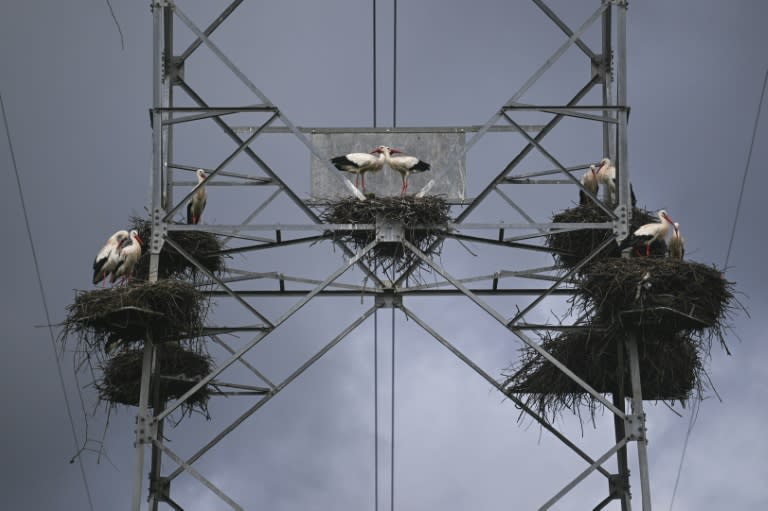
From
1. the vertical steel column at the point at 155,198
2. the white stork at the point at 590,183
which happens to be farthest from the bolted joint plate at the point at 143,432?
the white stork at the point at 590,183

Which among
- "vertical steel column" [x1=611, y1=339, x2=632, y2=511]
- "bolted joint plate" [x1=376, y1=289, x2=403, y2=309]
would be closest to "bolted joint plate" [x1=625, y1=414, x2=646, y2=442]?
"vertical steel column" [x1=611, y1=339, x2=632, y2=511]

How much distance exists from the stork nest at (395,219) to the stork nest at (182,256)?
1719 millimetres

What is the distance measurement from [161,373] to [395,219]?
3.29 meters

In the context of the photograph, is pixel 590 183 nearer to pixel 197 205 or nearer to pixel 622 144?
pixel 622 144

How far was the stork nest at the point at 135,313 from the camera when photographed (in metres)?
18.9

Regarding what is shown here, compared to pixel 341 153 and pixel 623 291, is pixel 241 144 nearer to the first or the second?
pixel 341 153

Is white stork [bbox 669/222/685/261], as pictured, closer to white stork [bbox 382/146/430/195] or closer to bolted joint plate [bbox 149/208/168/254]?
white stork [bbox 382/146/430/195]

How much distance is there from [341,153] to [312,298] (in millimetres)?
2666

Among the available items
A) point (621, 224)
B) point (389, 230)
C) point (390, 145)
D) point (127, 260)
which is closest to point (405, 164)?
point (390, 145)

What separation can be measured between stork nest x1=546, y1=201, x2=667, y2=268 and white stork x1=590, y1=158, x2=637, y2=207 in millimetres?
253

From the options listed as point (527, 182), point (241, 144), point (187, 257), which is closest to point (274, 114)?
point (241, 144)

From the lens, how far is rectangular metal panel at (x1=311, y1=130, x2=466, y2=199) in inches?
842

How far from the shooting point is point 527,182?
71.7 ft

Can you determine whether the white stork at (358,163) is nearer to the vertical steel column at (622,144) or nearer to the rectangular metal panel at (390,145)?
the rectangular metal panel at (390,145)
